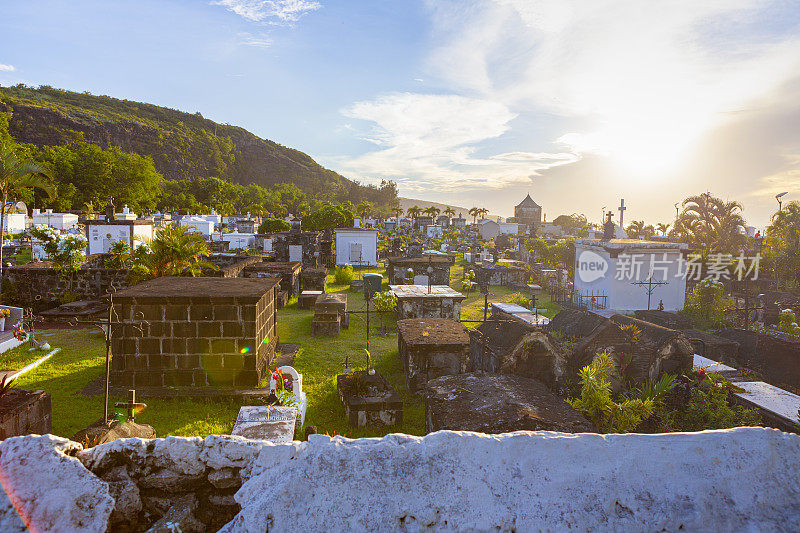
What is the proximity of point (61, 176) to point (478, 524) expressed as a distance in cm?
9274

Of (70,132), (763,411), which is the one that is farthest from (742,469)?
(70,132)

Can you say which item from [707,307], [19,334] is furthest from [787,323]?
[19,334]

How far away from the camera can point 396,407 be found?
29.1 feet

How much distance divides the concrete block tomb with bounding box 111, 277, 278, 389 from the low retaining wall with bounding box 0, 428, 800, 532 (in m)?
7.69

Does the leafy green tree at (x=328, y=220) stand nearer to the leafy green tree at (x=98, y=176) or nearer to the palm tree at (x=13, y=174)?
the palm tree at (x=13, y=174)

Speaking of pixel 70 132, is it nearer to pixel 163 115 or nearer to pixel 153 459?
pixel 163 115

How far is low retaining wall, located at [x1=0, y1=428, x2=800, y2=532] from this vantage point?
2465mm

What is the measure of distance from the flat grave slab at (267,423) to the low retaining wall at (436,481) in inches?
176

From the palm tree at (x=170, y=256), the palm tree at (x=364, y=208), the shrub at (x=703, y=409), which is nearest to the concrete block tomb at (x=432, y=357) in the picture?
the shrub at (x=703, y=409)

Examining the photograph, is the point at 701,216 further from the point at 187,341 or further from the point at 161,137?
the point at 161,137

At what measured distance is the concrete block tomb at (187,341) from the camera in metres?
10.2

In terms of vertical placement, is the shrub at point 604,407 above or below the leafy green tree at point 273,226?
below

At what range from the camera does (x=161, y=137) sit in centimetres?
13588

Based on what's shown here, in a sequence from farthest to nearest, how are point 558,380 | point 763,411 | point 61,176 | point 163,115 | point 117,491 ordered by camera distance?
point 163,115 → point 61,176 → point 558,380 → point 763,411 → point 117,491
